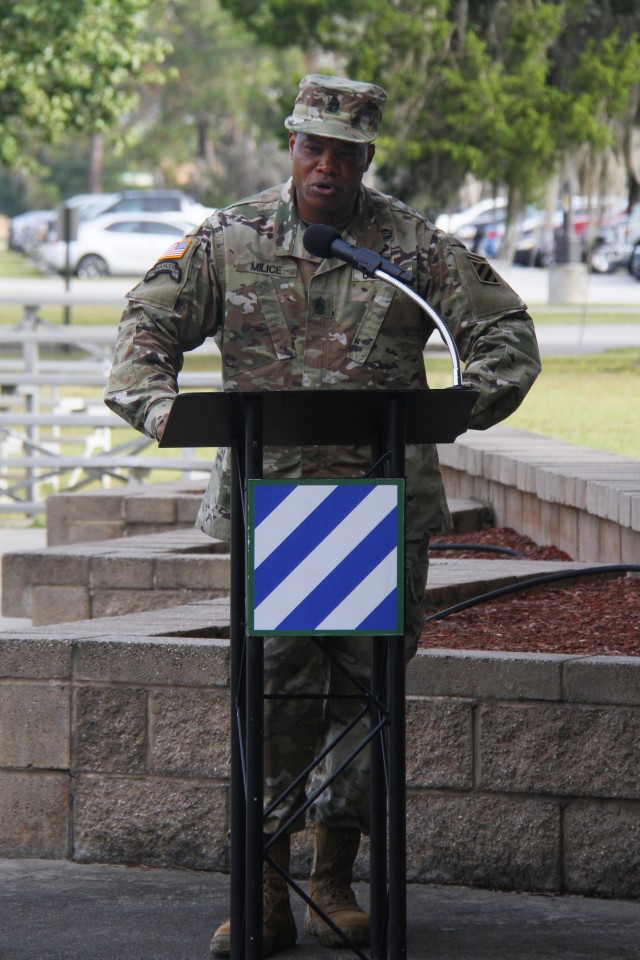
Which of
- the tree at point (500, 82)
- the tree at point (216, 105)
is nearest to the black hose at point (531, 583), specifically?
the tree at point (500, 82)

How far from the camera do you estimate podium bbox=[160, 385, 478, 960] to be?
359cm

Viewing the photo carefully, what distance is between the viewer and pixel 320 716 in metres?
4.35

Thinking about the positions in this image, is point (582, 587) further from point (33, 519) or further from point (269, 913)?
point (33, 519)

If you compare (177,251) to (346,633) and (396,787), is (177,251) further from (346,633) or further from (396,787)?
(396,787)

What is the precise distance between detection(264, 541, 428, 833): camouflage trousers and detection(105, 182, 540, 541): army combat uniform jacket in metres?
0.26

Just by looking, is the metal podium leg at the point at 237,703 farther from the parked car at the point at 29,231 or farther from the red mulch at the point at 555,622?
the parked car at the point at 29,231

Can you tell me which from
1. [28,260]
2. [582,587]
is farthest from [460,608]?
[28,260]

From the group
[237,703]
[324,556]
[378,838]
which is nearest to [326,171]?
[324,556]

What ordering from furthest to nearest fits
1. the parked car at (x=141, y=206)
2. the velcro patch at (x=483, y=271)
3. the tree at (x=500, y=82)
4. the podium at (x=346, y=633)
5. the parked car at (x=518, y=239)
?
the parked car at (x=141, y=206) < the parked car at (x=518, y=239) < the tree at (x=500, y=82) < the velcro patch at (x=483, y=271) < the podium at (x=346, y=633)

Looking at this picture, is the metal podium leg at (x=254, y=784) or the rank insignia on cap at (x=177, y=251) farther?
the rank insignia on cap at (x=177, y=251)

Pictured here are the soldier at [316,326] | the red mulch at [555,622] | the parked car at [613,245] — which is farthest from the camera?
the parked car at [613,245]

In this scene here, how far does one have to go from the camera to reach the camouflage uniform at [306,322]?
420 cm

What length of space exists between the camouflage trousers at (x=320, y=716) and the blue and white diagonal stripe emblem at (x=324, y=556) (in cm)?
50

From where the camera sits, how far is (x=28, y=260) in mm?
52562
